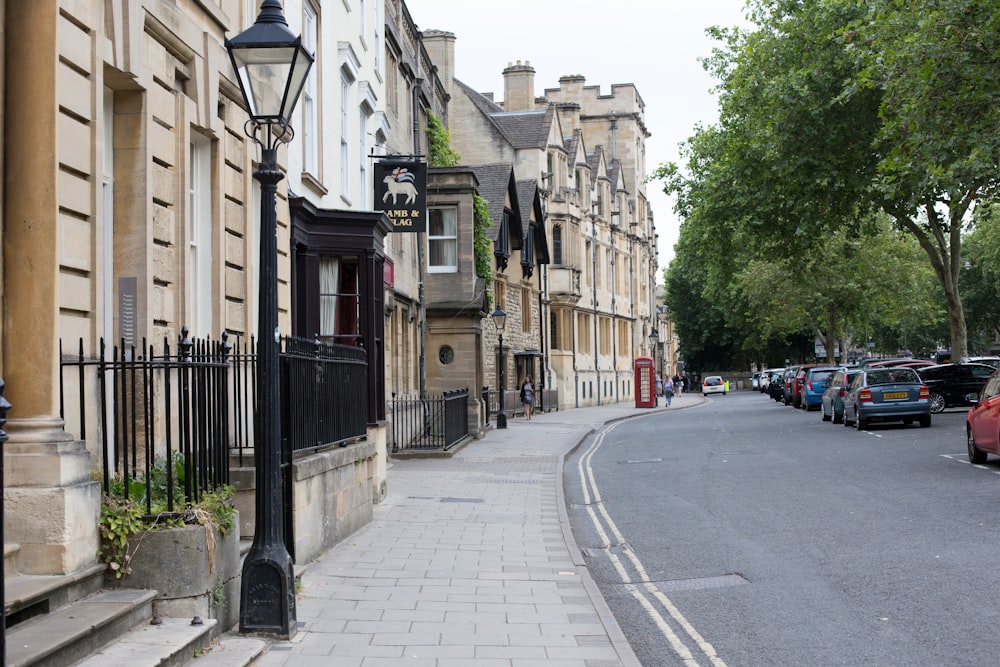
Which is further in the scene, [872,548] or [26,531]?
[872,548]

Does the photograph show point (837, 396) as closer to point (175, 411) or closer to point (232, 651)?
point (175, 411)

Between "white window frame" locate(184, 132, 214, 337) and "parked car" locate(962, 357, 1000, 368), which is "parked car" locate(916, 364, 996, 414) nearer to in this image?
"parked car" locate(962, 357, 1000, 368)

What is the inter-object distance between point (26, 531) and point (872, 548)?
775cm

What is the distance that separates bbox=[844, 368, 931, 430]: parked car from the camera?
27812 millimetres

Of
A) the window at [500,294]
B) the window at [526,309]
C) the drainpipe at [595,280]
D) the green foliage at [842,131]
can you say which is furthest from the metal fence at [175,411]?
the drainpipe at [595,280]

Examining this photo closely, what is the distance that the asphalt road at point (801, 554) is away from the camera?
7469mm

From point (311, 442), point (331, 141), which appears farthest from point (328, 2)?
point (311, 442)

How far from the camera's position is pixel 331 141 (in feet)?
59.2

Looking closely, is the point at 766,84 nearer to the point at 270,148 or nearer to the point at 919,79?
the point at 919,79

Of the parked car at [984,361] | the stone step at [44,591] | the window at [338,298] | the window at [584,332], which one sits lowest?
the stone step at [44,591]

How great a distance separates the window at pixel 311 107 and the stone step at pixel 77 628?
1053cm

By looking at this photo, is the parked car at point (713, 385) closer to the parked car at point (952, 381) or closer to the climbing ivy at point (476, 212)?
the parked car at point (952, 381)

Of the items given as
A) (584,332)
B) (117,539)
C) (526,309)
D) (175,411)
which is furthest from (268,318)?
(584,332)

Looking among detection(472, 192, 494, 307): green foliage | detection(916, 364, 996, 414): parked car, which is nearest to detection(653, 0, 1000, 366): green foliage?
detection(916, 364, 996, 414): parked car
